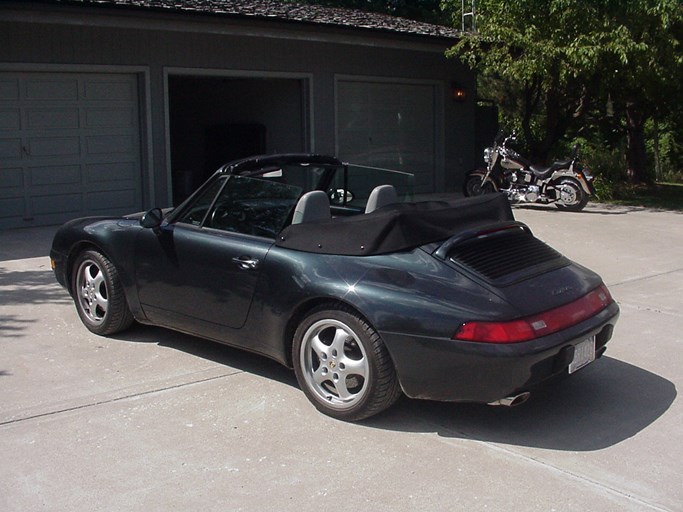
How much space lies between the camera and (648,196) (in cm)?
1820

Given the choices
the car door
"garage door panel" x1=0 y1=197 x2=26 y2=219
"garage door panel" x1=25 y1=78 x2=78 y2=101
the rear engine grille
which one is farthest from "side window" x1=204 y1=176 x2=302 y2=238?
"garage door panel" x1=25 y1=78 x2=78 y2=101

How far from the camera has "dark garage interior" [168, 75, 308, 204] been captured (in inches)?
634

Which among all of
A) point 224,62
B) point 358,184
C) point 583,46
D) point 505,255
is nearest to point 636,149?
point 583,46

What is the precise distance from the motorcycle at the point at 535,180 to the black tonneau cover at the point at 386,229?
9391 millimetres

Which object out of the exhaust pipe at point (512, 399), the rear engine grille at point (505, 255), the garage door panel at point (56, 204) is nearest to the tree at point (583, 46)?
the garage door panel at point (56, 204)

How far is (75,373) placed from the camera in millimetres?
5887

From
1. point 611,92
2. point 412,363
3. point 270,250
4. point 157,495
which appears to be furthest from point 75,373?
point 611,92

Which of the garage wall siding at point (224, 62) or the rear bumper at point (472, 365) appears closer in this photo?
the rear bumper at point (472, 365)

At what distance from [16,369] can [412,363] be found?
2786mm

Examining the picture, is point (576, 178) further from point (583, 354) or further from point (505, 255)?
point (583, 354)

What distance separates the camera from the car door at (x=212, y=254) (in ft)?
18.5

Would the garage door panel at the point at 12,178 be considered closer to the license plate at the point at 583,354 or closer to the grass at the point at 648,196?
the license plate at the point at 583,354

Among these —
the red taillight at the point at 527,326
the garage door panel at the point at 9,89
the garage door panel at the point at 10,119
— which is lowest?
the red taillight at the point at 527,326

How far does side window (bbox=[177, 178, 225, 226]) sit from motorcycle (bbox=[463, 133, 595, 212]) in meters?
9.39
